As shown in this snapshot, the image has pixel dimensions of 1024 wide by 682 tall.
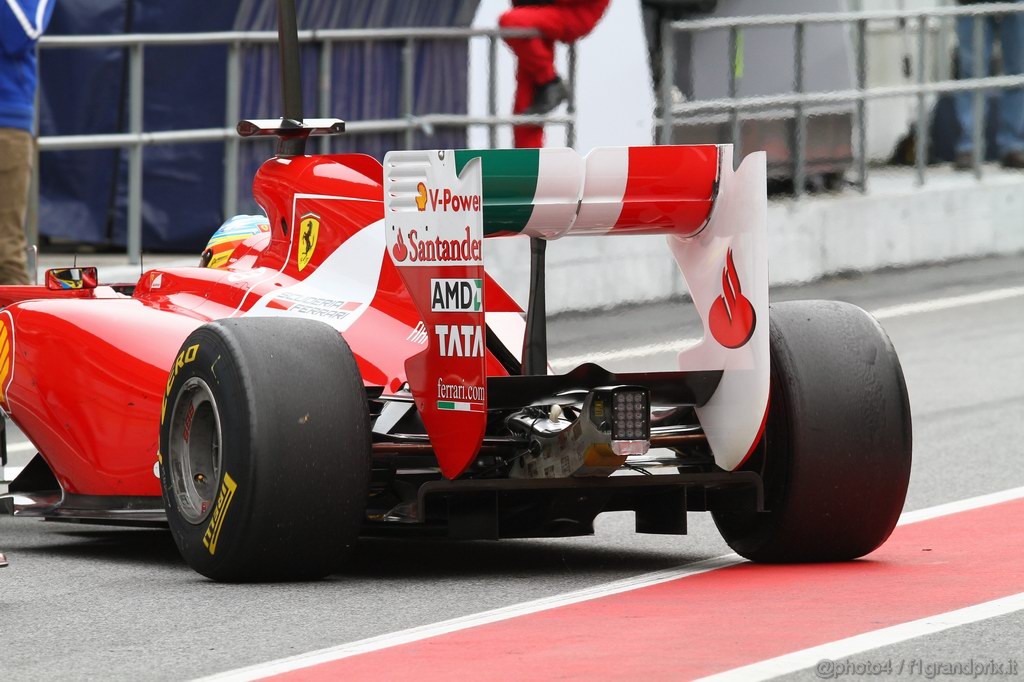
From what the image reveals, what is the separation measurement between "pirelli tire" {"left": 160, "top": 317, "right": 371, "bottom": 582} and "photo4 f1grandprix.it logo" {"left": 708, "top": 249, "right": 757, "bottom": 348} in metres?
1.21

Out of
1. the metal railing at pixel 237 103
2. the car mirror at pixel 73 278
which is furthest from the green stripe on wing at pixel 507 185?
the metal railing at pixel 237 103

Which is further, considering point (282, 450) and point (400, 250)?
point (400, 250)

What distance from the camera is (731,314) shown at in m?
7.13

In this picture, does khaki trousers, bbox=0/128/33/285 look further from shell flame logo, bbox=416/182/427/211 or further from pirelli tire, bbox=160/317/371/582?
shell flame logo, bbox=416/182/427/211

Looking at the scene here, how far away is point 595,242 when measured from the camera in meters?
15.6

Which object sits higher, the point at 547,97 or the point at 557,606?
the point at 547,97

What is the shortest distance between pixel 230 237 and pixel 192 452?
6.19 feet

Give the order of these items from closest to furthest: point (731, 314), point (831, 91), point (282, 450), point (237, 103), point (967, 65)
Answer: point (282, 450) < point (731, 314) < point (237, 103) < point (831, 91) < point (967, 65)

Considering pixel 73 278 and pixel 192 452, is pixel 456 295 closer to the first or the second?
pixel 192 452

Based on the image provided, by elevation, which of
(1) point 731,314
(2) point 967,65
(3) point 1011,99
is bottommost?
(1) point 731,314

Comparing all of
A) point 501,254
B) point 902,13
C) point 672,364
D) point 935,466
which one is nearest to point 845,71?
point 902,13

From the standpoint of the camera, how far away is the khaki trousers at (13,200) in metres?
12.1

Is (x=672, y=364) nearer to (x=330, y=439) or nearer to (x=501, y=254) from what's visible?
(x=330, y=439)

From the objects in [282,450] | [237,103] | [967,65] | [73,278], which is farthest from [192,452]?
[967,65]
